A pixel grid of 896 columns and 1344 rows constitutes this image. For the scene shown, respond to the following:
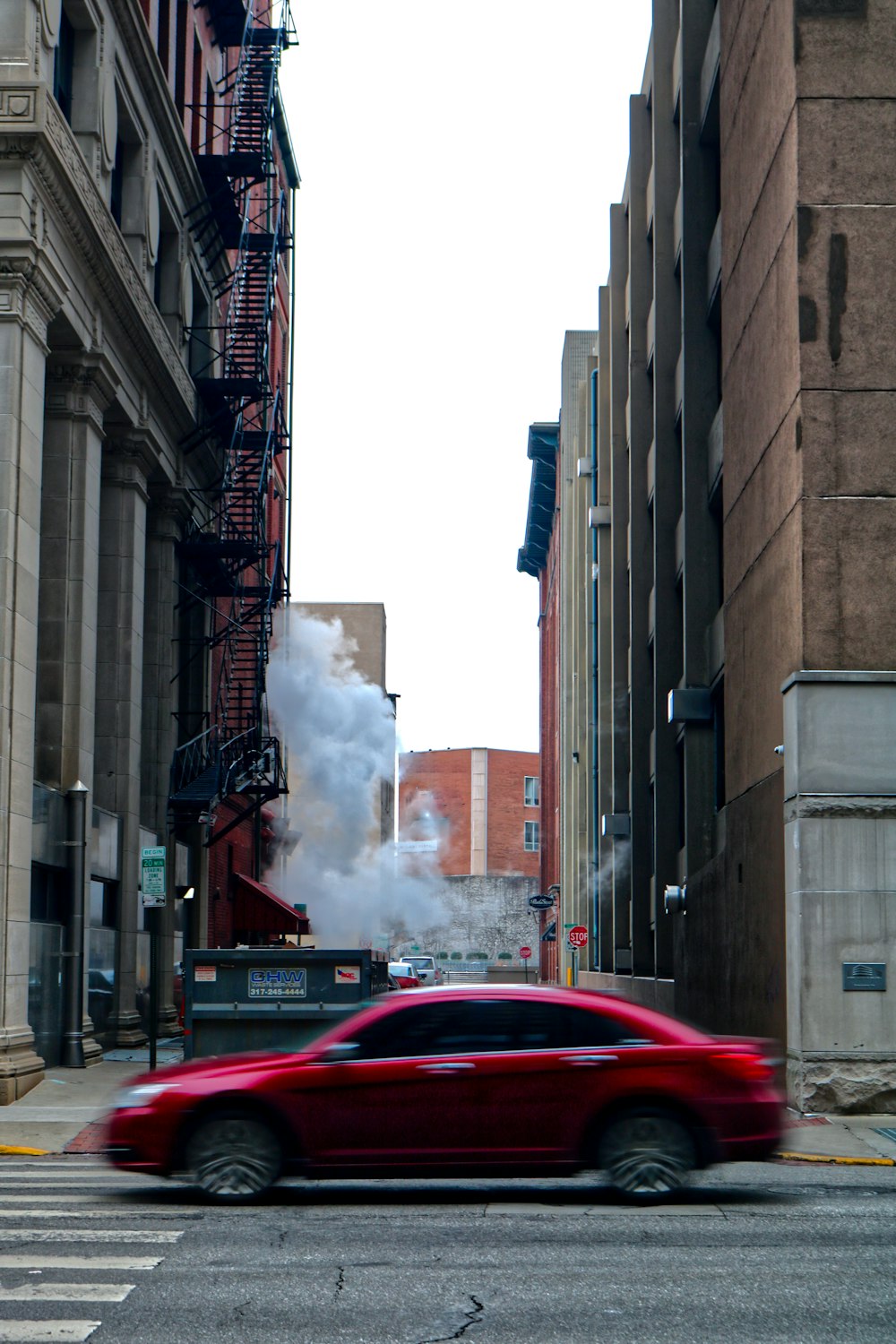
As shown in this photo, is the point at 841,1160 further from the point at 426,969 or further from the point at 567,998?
the point at 426,969

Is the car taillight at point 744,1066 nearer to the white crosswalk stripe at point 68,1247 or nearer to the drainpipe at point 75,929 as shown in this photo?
the white crosswalk stripe at point 68,1247

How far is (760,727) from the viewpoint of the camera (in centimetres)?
2142

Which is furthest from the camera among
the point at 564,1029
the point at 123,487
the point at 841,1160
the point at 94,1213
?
the point at 123,487

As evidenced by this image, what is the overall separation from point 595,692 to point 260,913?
18828 mm

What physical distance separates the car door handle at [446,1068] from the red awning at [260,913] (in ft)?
97.9

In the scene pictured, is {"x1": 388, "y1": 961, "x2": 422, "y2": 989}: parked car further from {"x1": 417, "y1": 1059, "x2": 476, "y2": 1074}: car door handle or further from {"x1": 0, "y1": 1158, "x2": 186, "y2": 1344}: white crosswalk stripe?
{"x1": 417, "y1": 1059, "x2": 476, "y2": 1074}: car door handle

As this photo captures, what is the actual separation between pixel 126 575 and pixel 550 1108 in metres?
19.3

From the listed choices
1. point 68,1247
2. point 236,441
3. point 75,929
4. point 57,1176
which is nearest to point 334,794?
point 236,441

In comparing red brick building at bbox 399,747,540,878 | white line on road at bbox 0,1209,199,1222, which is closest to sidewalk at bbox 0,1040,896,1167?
white line on road at bbox 0,1209,199,1222

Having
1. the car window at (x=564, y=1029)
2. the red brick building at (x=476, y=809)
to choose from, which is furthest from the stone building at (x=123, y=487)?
the red brick building at (x=476, y=809)

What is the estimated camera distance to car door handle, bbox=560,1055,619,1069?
36.6ft

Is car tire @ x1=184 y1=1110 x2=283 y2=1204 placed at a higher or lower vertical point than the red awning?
lower

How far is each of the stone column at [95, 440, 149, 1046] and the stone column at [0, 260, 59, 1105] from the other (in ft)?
22.9

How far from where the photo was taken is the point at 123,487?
29.2 meters
